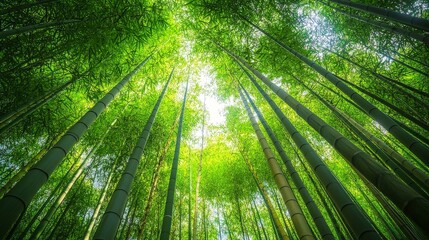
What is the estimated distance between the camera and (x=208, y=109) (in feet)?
24.3

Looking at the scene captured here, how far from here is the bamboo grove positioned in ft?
5.67

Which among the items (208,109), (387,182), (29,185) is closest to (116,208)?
(29,185)

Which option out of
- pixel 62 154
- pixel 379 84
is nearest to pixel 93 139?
pixel 62 154

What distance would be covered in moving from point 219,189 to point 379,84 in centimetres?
498

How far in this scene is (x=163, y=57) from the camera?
482 cm

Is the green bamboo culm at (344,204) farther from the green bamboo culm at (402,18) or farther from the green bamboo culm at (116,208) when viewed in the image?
the green bamboo culm at (402,18)

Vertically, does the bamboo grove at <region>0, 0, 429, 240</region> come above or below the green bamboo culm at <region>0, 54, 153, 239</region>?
above

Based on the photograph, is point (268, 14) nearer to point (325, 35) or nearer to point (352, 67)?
point (325, 35)

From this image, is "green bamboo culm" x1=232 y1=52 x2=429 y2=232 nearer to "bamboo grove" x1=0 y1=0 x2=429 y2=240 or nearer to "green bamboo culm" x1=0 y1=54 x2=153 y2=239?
"bamboo grove" x1=0 y1=0 x2=429 y2=240

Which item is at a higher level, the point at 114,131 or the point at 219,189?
the point at 219,189

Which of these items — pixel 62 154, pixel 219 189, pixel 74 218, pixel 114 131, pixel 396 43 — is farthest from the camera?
pixel 219 189

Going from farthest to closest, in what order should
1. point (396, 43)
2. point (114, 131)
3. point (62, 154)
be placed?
point (114, 131) < point (396, 43) < point (62, 154)

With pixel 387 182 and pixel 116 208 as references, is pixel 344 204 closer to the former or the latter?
pixel 387 182

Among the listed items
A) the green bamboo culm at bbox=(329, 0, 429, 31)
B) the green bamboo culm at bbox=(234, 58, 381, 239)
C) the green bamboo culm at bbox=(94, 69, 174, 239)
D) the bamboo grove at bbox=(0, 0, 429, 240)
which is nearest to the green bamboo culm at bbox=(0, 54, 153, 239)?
the bamboo grove at bbox=(0, 0, 429, 240)
